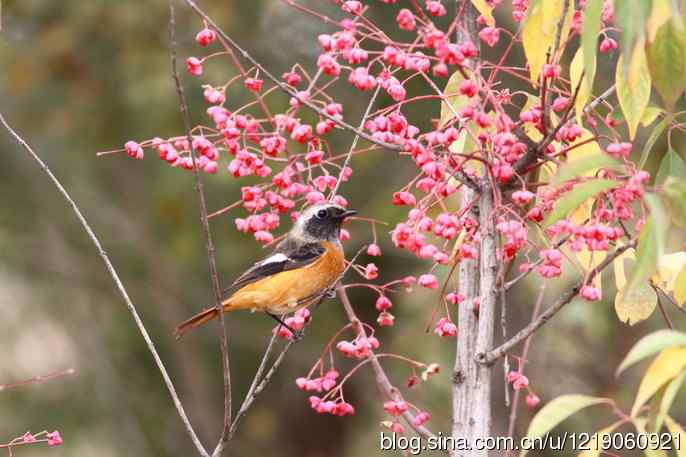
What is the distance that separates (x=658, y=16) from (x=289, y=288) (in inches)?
124

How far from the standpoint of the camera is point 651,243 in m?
2.14

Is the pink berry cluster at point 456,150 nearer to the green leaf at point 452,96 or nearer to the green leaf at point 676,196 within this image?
the green leaf at point 452,96

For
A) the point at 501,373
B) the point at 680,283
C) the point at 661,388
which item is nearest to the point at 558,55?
the point at 680,283

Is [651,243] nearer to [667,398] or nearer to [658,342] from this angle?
[658,342]

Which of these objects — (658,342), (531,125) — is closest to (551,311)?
(658,342)

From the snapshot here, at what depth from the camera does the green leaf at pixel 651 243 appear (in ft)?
6.64

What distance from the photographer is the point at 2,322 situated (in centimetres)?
1093

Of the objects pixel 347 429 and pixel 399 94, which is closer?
pixel 399 94

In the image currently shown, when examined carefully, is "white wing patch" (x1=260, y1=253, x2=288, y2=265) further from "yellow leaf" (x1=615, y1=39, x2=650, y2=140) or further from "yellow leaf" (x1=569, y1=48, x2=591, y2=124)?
"yellow leaf" (x1=615, y1=39, x2=650, y2=140)

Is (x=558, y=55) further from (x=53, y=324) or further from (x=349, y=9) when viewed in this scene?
(x=53, y=324)

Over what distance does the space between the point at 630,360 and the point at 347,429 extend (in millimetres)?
9429

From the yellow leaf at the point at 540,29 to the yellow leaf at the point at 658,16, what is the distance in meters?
0.39

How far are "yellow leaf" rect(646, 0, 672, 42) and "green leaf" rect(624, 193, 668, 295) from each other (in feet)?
1.44

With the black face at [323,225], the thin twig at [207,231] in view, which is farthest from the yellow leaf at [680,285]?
the black face at [323,225]
